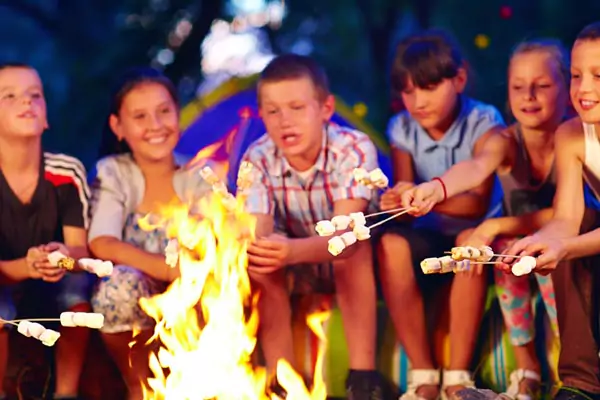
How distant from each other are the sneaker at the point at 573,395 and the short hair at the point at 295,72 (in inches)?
53.2

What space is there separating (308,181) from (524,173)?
78cm

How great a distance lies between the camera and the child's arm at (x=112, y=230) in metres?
3.63

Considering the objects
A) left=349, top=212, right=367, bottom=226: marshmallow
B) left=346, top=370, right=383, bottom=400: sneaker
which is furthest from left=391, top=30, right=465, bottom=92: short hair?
left=346, top=370, right=383, bottom=400: sneaker

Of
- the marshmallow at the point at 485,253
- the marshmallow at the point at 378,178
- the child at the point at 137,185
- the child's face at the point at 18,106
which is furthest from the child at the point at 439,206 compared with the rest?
the child's face at the point at 18,106

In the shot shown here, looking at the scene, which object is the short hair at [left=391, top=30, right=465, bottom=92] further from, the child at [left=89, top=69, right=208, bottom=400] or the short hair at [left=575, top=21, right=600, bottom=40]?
the child at [left=89, top=69, right=208, bottom=400]

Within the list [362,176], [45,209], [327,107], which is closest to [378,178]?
[362,176]

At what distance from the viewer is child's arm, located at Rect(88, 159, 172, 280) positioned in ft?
11.9

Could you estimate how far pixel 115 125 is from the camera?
3.88 metres

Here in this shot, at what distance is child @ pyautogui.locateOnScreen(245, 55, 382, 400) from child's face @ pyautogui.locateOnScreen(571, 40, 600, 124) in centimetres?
77

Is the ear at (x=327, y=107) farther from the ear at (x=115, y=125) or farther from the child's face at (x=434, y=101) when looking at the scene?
the ear at (x=115, y=125)

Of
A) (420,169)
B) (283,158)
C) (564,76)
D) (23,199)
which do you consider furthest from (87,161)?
(564,76)

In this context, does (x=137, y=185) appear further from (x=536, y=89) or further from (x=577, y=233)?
(x=577, y=233)

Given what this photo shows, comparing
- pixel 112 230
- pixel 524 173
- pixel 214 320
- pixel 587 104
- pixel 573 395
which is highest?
pixel 587 104

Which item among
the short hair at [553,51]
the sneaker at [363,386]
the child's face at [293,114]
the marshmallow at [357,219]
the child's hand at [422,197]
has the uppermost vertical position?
the short hair at [553,51]
